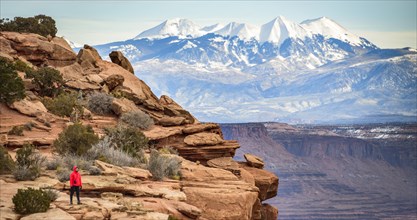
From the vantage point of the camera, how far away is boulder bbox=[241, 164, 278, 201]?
52656 mm

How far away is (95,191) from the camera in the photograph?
36469 millimetres

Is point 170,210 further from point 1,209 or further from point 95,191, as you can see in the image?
point 1,209

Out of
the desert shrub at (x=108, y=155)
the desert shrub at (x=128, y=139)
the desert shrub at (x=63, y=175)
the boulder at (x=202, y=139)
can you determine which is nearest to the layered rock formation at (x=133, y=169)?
the boulder at (x=202, y=139)

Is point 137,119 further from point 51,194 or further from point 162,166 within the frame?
point 51,194

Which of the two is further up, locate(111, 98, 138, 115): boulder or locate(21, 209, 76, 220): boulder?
locate(111, 98, 138, 115): boulder

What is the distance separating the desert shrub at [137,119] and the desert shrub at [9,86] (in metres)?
6.35

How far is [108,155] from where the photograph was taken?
42.5 metres

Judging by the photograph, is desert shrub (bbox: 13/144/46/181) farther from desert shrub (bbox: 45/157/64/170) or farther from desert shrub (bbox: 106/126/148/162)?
desert shrub (bbox: 106/126/148/162)

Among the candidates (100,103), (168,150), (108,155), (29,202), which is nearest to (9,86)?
(100,103)

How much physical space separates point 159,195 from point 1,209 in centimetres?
864

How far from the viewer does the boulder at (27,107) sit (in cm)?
4903

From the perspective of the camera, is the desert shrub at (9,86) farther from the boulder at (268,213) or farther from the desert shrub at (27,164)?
the boulder at (268,213)

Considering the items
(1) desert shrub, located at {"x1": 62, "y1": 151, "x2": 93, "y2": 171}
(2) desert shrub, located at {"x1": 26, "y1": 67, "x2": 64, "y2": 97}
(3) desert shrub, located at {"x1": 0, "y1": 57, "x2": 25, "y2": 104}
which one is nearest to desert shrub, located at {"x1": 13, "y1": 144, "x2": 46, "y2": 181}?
(1) desert shrub, located at {"x1": 62, "y1": 151, "x2": 93, "y2": 171}

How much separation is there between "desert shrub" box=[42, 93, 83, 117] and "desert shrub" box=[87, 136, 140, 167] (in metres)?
7.94
